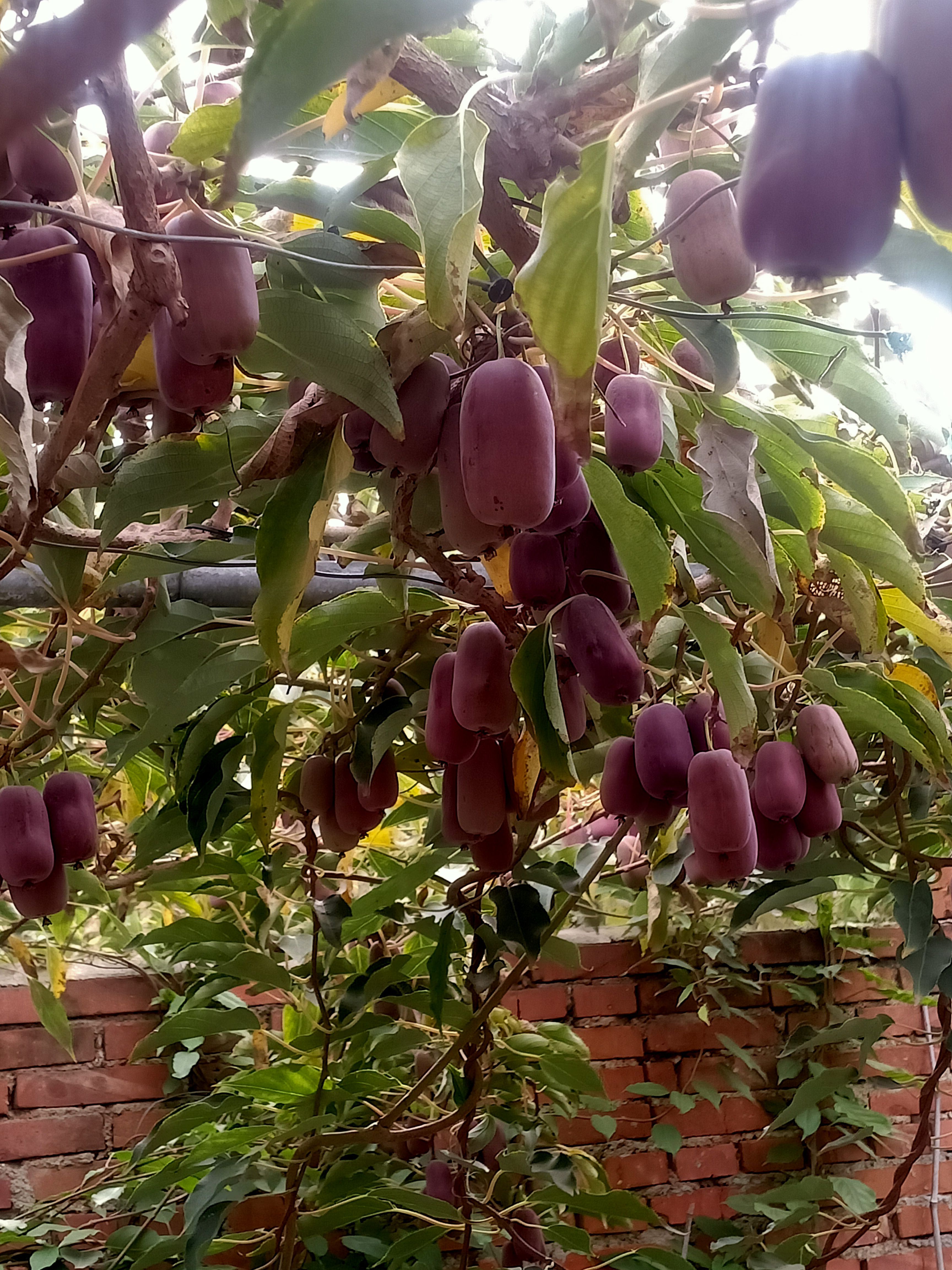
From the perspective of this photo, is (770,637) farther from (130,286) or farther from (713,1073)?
(713,1073)

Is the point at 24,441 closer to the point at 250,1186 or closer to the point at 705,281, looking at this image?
the point at 705,281

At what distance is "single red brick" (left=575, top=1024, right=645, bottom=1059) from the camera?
4.83 feet

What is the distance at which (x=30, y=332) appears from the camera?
384 millimetres

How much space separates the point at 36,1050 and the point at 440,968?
2.22 ft

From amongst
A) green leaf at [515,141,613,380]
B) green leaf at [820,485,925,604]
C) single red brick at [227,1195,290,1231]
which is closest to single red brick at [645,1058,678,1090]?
single red brick at [227,1195,290,1231]

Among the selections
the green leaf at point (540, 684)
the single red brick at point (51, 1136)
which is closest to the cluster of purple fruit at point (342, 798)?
the green leaf at point (540, 684)

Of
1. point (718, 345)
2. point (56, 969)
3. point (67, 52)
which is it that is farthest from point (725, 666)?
point (56, 969)

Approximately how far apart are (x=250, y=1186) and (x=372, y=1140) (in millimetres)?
133

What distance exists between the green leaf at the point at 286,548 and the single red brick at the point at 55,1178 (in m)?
1.08

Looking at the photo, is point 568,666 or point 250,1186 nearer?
point 568,666

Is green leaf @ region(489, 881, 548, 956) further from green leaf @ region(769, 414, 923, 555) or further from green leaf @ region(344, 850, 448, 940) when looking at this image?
green leaf @ region(769, 414, 923, 555)

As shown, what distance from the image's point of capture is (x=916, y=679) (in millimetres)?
720

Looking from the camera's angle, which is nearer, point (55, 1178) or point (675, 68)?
point (675, 68)

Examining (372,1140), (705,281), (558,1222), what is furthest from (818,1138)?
(705,281)
